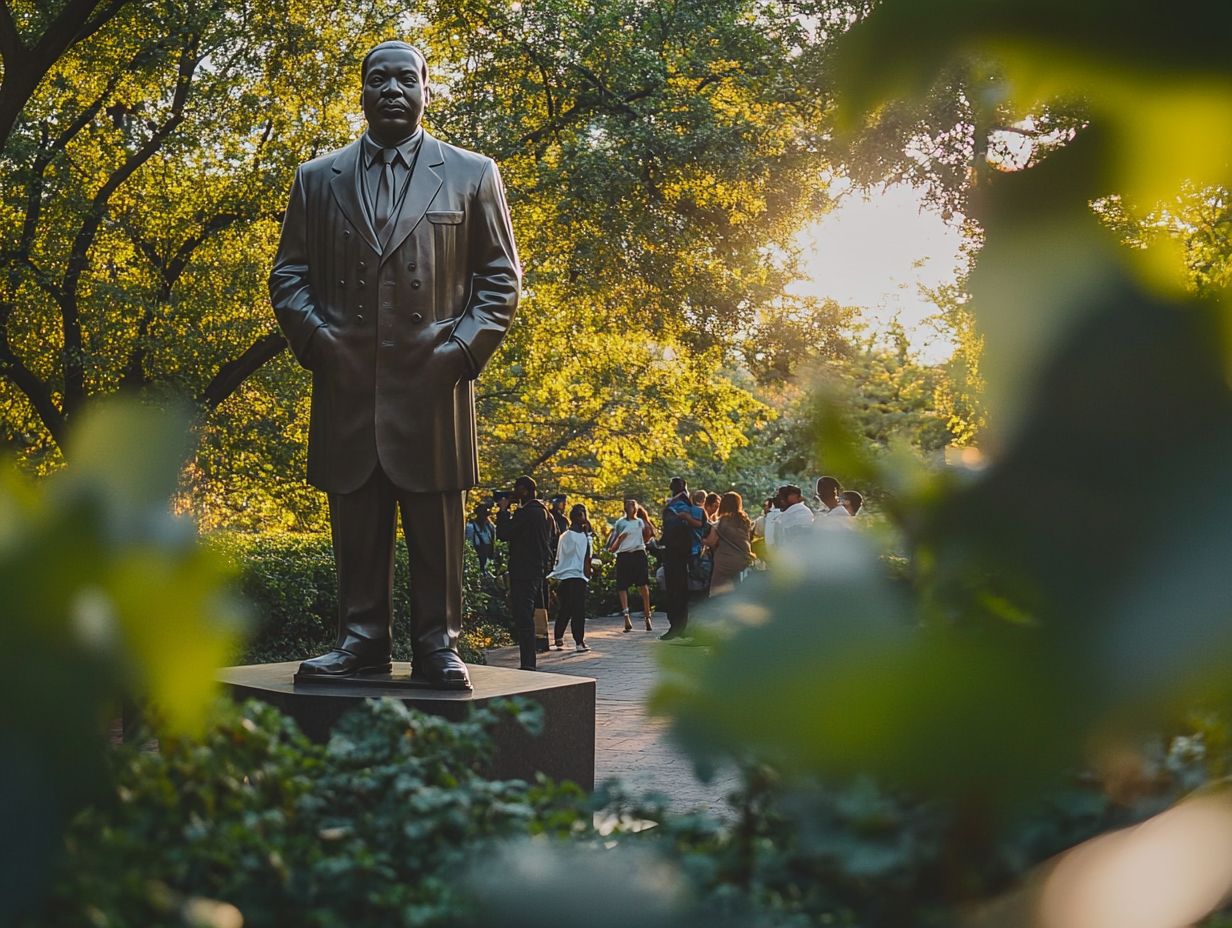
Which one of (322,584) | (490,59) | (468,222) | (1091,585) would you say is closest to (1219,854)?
(1091,585)

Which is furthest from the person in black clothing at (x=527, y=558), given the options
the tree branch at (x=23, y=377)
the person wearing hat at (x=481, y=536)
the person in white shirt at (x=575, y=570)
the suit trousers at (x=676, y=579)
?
the tree branch at (x=23, y=377)

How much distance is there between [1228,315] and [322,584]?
12.2 meters

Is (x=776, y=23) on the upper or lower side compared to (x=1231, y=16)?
upper

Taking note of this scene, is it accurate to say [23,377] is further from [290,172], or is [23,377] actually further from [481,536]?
[481,536]

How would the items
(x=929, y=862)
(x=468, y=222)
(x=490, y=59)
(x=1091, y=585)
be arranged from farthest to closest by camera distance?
1. (x=490, y=59)
2. (x=468, y=222)
3. (x=929, y=862)
4. (x=1091, y=585)

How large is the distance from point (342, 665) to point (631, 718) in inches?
180

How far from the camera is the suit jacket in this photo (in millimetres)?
4590

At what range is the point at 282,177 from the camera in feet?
52.1

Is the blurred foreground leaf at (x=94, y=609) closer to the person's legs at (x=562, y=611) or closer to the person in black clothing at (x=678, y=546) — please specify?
the person in black clothing at (x=678, y=546)

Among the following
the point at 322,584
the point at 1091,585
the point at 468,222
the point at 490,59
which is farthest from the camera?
the point at 490,59

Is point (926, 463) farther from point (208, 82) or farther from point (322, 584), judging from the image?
point (208, 82)

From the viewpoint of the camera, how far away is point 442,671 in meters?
4.62

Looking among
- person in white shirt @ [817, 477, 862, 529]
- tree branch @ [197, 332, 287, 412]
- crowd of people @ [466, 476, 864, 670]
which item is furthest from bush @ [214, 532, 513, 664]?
person in white shirt @ [817, 477, 862, 529]

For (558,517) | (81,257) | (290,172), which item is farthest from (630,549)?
(81,257)
